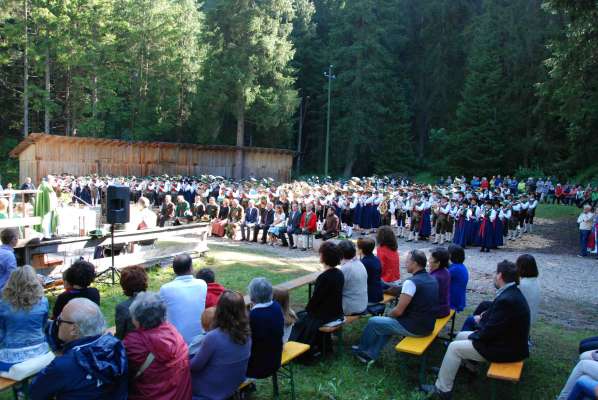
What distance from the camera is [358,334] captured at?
7305 millimetres

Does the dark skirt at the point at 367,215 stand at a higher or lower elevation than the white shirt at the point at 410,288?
lower

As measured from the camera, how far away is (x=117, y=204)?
9.72 meters

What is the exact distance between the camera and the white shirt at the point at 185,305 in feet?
15.8

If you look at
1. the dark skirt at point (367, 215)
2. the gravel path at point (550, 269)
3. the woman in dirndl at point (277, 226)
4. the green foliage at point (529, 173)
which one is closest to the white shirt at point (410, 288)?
→ the gravel path at point (550, 269)

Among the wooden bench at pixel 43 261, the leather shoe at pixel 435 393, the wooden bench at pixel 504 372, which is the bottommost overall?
the leather shoe at pixel 435 393

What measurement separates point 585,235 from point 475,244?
130 inches

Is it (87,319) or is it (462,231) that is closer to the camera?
(87,319)

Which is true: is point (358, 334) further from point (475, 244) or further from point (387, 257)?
point (475, 244)

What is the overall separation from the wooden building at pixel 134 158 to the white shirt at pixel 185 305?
28.6m

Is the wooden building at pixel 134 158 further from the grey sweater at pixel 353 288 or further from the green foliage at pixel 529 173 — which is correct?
the grey sweater at pixel 353 288

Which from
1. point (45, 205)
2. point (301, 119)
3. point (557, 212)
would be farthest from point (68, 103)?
point (557, 212)

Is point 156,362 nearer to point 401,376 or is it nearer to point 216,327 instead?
point 216,327

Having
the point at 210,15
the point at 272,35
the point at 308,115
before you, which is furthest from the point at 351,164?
the point at 210,15

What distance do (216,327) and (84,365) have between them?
45.5 inches
